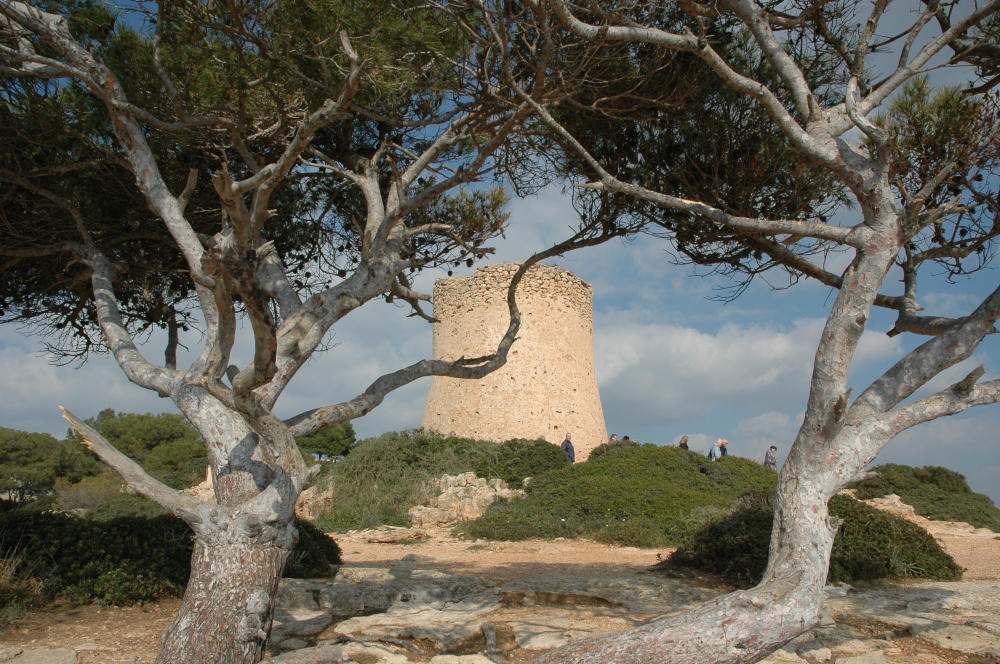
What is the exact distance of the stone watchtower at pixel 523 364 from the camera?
20984 millimetres

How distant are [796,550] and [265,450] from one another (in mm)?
3035

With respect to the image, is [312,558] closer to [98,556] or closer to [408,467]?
[98,556]

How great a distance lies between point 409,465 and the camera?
1855cm

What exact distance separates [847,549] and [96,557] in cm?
723

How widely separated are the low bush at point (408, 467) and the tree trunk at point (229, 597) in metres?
11.7

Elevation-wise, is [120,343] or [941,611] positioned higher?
[120,343]

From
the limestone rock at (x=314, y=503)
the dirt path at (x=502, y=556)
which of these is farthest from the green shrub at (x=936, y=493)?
the limestone rock at (x=314, y=503)

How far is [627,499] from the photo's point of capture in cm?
1373

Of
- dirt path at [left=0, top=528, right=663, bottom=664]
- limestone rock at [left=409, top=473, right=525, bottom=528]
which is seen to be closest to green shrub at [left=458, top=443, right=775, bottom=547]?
limestone rock at [left=409, top=473, right=525, bottom=528]

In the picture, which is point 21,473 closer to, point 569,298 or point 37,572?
point 569,298

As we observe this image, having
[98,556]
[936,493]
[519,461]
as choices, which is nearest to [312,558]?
[98,556]

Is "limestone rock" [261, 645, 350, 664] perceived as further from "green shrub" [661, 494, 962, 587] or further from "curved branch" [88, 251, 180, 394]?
"green shrub" [661, 494, 962, 587]

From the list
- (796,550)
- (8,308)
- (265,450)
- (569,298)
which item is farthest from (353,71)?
(569,298)

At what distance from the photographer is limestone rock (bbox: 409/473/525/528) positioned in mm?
14766
